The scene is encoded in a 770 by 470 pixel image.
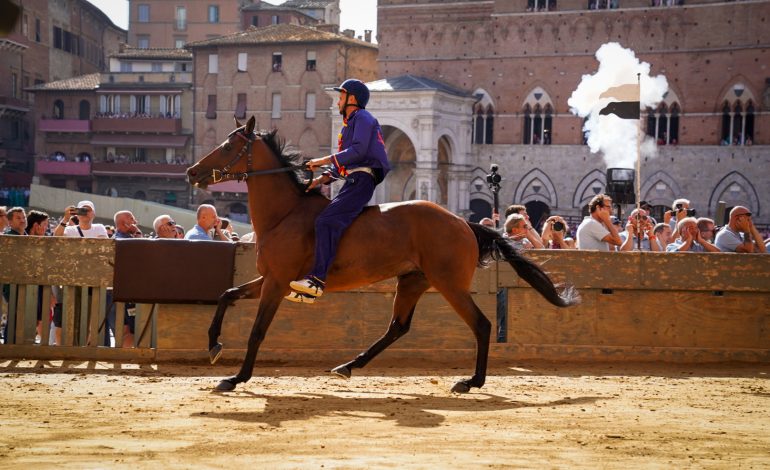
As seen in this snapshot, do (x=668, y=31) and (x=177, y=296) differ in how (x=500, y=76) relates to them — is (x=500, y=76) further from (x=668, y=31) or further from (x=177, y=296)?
(x=177, y=296)

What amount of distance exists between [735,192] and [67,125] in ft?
148

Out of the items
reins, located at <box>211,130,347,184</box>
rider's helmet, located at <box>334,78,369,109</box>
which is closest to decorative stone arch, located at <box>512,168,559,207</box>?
rider's helmet, located at <box>334,78,369,109</box>

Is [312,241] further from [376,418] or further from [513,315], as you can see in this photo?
[513,315]

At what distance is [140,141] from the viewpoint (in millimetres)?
69125

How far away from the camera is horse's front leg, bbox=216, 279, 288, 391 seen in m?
9.34

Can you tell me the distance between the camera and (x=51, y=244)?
11.5m

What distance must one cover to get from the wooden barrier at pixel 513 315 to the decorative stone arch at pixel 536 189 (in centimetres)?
3855

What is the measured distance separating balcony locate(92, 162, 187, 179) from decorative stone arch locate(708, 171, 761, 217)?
34.7 metres

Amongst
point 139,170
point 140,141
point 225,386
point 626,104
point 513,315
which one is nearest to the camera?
point 225,386

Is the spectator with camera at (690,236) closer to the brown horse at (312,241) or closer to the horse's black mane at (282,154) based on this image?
the brown horse at (312,241)

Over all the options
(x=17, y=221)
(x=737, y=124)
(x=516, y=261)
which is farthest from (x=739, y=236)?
(x=737, y=124)

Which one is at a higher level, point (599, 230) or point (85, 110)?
point (85, 110)

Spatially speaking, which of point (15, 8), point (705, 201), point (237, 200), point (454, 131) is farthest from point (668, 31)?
point (15, 8)

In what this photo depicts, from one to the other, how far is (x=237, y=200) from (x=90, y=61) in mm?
27631
